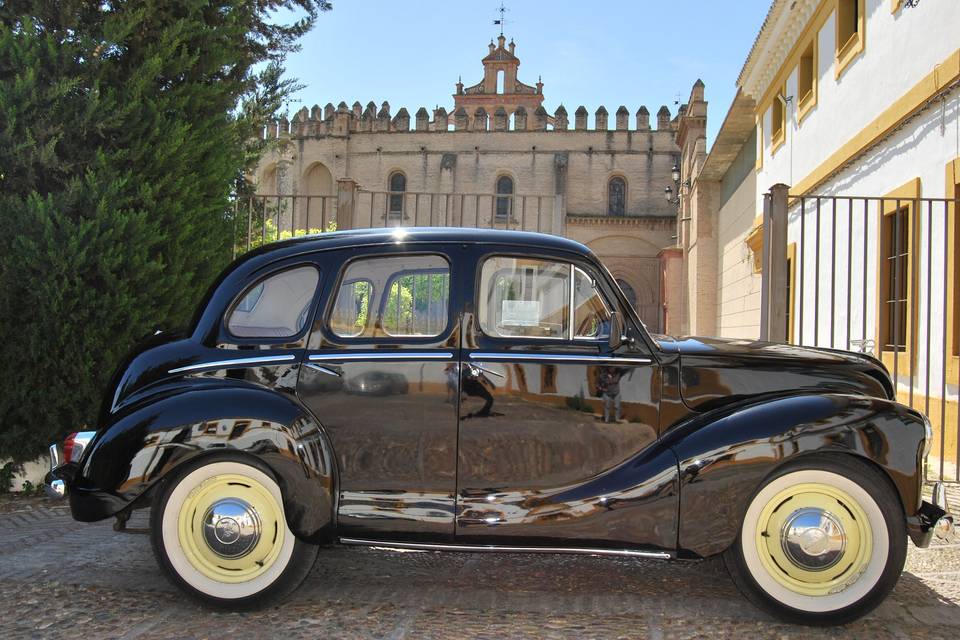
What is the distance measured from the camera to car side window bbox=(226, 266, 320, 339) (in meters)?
3.96

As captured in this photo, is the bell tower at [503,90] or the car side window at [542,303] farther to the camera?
the bell tower at [503,90]

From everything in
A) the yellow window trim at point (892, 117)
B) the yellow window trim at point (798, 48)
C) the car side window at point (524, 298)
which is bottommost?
the car side window at point (524, 298)

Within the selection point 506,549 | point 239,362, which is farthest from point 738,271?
point 239,362

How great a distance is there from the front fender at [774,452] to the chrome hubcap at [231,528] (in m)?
1.96

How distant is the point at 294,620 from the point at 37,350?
3619 millimetres

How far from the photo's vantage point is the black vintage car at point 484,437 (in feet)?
11.7

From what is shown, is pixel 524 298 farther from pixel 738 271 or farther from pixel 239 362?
pixel 738 271

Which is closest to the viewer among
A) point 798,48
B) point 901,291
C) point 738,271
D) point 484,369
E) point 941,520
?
point 941,520

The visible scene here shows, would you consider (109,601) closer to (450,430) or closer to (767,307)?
(450,430)

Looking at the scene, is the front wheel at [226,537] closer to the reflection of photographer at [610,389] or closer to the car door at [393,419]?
the car door at [393,419]

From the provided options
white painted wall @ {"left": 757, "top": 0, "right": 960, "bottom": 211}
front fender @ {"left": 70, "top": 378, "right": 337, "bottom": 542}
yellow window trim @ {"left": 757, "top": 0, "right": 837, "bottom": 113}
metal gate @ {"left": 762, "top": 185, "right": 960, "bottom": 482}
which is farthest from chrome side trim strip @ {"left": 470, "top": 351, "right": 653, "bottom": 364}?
yellow window trim @ {"left": 757, "top": 0, "right": 837, "bottom": 113}

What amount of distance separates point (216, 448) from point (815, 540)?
2726mm

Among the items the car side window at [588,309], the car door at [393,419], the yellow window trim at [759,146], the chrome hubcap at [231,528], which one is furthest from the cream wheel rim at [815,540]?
the yellow window trim at [759,146]

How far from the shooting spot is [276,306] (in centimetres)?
400
